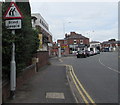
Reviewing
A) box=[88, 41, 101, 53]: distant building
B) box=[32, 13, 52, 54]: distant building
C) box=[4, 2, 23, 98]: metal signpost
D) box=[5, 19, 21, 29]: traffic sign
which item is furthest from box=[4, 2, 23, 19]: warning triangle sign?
box=[88, 41, 101, 53]: distant building

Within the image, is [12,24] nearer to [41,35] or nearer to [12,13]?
A: [12,13]

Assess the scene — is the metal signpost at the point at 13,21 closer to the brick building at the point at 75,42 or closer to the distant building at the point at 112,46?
the brick building at the point at 75,42

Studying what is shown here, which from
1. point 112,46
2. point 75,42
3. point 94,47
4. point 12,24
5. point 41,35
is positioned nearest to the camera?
point 12,24

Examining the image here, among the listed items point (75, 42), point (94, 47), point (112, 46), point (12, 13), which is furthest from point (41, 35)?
point (112, 46)

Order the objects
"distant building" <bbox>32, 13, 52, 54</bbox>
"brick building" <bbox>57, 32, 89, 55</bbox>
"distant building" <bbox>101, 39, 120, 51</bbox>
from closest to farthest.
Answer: "distant building" <bbox>32, 13, 52, 54</bbox>
"brick building" <bbox>57, 32, 89, 55</bbox>
"distant building" <bbox>101, 39, 120, 51</bbox>

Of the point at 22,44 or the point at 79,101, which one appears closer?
the point at 79,101

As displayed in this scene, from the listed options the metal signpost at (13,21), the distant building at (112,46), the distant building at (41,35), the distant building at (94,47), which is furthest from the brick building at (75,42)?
the metal signpost at (13,21)

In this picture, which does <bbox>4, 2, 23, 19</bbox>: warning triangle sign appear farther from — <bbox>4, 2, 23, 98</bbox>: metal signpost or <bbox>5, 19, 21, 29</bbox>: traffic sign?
<bbox>5, 19, 21, 29</bbox>: traffic sign

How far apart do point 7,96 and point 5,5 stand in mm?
3672

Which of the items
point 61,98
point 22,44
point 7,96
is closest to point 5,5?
point 22,44

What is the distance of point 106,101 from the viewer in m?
6.66

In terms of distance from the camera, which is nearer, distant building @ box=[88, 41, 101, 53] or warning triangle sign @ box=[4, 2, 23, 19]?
warning triangle sign @ box=[4, 2, 23, 19]

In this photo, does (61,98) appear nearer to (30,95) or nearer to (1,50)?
(30,95)

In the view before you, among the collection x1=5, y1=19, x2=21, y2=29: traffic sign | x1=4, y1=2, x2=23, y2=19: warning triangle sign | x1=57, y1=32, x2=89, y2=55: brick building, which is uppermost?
x1=57, y1=32, x2=89, y2=55: brick building
